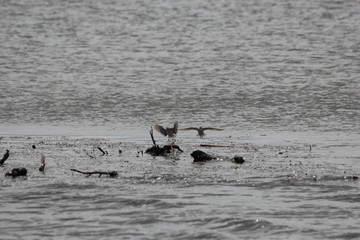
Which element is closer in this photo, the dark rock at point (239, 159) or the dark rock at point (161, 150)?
the dark rock at point (239, 159)

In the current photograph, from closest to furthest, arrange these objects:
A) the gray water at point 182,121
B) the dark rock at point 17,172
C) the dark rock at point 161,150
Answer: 1. the gray water at point 182,121
2. the dark rock at point 17,172
3. the dark rock at point 161,150

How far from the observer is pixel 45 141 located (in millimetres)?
13047

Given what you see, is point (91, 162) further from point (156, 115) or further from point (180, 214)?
point (156, 115)

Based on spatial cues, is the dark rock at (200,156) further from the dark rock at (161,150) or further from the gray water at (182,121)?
the dark rock at (161,150)

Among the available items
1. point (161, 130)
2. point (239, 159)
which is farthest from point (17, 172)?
point (161, 130)

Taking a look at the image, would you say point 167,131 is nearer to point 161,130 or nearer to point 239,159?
point 161,130

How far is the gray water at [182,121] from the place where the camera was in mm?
9312

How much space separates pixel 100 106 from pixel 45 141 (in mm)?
3122

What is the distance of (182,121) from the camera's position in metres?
14.8

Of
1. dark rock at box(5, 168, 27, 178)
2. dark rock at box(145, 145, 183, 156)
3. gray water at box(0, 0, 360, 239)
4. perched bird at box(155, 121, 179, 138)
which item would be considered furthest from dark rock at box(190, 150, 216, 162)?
dark rock at box(5, 168, 27, 178)

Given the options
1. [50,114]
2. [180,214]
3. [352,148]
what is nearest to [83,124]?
[50,114]

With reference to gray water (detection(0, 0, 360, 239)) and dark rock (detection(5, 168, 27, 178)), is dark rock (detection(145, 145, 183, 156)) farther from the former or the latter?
dark rock (detection(5, 168, 27, 178))

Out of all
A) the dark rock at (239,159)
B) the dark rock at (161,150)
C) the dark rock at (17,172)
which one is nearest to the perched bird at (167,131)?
the dark rock at (161,150)

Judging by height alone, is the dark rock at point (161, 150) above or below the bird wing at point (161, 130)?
below
